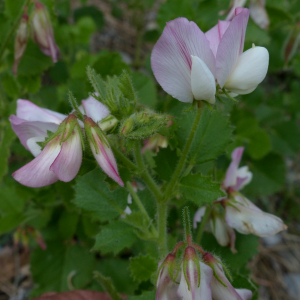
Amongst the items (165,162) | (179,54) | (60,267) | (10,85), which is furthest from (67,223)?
(179,54)

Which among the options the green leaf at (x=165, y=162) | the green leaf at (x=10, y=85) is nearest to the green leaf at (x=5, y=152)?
the green leaf at (x=10, y=85)

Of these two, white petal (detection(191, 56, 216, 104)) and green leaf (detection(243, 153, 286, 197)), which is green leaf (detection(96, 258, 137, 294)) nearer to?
green leaf (detection(243, 153, 286, 197))

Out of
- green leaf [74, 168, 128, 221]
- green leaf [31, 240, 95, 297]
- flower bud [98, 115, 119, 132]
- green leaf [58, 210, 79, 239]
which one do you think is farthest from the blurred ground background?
flower bud [98, 115, 119, 132]

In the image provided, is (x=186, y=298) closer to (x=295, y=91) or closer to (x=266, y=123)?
(x=266, y=123)

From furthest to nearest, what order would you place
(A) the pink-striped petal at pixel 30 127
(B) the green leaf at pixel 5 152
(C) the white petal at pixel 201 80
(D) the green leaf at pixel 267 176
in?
(D) the green leaf at pixel 267 176 < (B) the green leaf at pixel 5 152 < (A) the pink-striped petal at pixel 30 127 < (C) the white petal at pixel 201 80

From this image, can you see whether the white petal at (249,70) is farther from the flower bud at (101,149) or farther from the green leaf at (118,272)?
the green leaf at (118,272)
